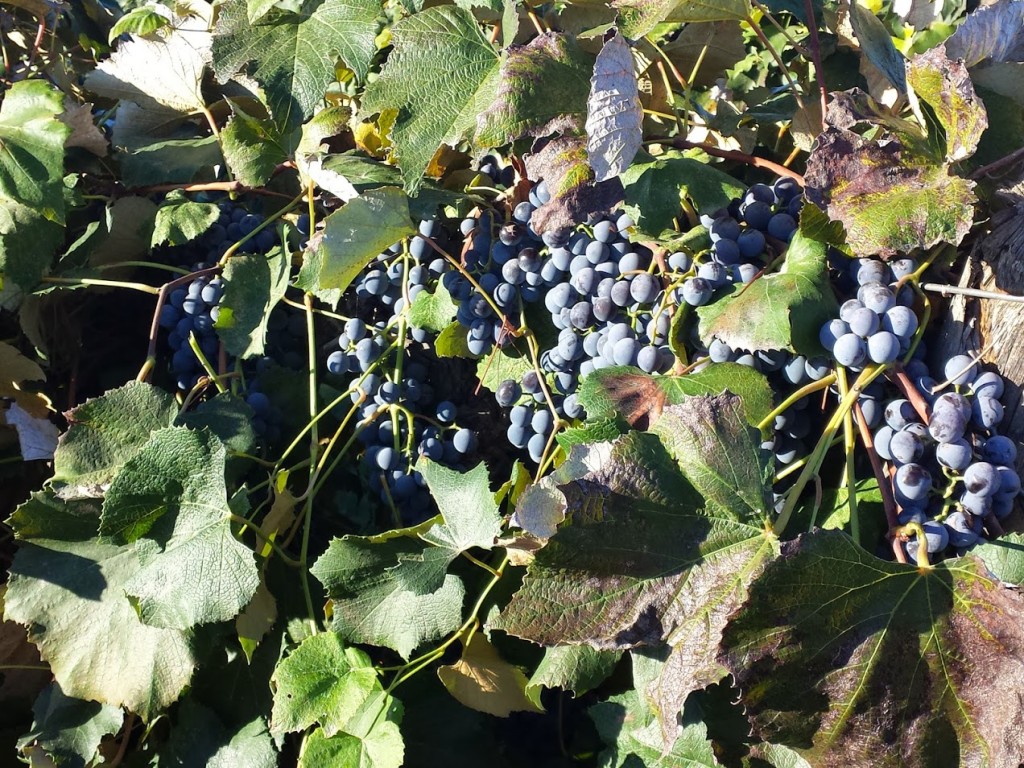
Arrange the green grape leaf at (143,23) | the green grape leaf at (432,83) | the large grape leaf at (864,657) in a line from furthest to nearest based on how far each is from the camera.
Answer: the green grape leaf at (143,23)
the green grape leaf at (432,83)
the large grape leaf at (864,657)

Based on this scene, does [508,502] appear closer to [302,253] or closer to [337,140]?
[302,253]

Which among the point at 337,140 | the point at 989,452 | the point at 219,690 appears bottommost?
the point at 219,690

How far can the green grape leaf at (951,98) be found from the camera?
0.85m

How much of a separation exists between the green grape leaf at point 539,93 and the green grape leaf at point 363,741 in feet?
2.27

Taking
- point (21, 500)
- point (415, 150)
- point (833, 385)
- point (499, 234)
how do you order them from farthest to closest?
point (21, 500)
point (499, 234)
point (415, 150)
point (833, 385)

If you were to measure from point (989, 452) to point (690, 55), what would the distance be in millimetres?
761

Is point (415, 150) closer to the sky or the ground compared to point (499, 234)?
closer to the sky

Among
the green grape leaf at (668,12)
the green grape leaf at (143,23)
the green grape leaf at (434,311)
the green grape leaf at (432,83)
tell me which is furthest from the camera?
the green grape leaf at (143,23)

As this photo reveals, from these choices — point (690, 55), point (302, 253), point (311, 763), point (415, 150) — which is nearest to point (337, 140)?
point (302, 253)

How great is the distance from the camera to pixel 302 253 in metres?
1.31

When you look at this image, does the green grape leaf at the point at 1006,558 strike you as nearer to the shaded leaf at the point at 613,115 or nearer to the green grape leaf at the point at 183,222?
the shaded leaf at the point at 613,115

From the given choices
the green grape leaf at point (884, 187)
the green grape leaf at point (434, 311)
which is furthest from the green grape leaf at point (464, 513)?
the green grape leaf at point (884, 187)

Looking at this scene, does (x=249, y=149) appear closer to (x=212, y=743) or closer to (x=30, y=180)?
(x=30, y=180)

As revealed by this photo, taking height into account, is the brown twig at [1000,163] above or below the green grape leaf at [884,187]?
below
